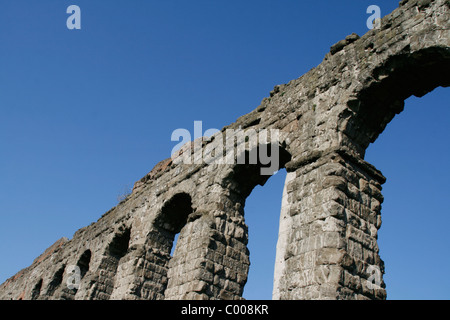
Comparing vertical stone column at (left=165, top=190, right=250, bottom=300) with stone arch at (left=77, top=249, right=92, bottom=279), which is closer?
vertical stone column at (left=165, top=190, right=250, bottom=300)

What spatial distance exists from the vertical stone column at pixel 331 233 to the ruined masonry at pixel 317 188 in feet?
0.05

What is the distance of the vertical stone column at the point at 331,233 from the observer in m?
4.99

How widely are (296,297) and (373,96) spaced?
10.9 feet

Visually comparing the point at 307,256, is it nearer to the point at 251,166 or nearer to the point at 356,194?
the point at 356,194

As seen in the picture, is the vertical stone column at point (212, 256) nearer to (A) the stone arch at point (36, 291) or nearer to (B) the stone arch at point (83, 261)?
(B) the stone arch at point (83, 261)

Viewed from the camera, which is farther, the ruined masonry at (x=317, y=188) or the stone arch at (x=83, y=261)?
the stone arch at (x=83, y=261)

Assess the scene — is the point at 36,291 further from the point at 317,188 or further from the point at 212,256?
the point at 317,188

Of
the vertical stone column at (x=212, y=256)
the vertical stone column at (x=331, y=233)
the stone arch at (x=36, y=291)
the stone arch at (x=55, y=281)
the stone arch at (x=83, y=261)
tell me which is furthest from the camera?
the stone arch at (x=36, y=291)

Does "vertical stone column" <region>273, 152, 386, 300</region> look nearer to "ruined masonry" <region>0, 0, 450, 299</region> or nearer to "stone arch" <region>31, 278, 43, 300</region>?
"ruined masonry" <region>0, 0, 450, 299</region>

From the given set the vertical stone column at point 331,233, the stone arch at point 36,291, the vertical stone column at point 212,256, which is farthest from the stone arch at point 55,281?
the vertical stone column at point 331,233

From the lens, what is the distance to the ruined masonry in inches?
210

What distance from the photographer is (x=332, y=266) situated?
16.2ft

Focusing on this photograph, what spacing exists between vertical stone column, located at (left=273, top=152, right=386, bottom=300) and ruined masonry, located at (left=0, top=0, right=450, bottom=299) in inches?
0.6

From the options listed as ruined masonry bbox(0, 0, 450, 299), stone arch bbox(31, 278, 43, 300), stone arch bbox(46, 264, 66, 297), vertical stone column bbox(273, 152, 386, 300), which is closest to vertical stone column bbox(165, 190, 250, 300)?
ruined masonry bbox(0, 0, 450, 299)
